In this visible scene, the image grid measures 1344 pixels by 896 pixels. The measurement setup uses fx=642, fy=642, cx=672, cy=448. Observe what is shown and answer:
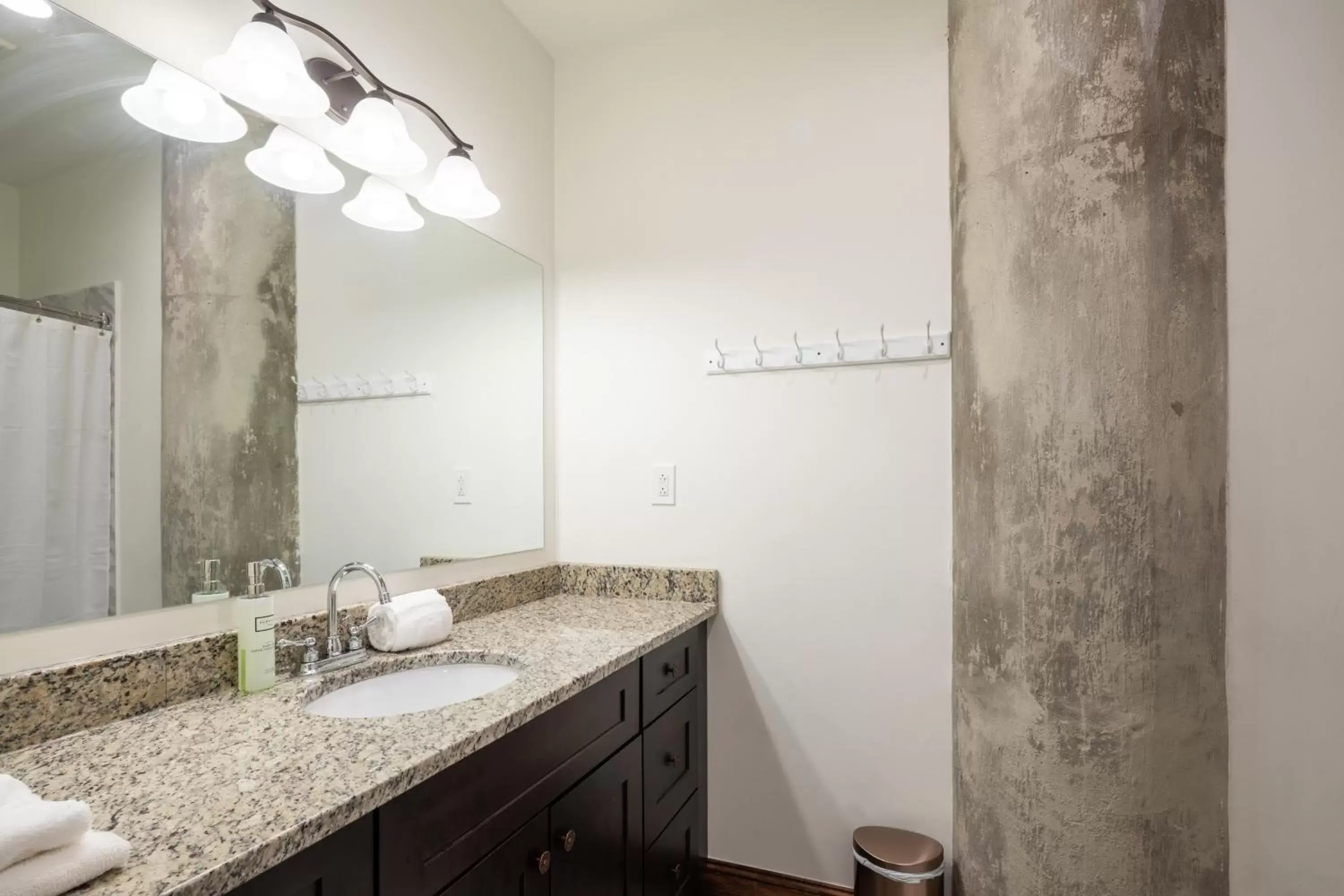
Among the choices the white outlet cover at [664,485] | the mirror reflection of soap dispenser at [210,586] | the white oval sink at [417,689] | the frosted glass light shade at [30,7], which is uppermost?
the frosted glass light shade at [30,7]

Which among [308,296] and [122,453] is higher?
[308,296]

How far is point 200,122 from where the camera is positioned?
44.0 inches

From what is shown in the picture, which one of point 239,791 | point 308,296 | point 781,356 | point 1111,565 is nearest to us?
point 239,791

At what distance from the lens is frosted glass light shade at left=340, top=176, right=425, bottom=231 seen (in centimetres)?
144

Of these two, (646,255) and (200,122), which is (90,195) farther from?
(646,255)

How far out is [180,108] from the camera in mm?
1087

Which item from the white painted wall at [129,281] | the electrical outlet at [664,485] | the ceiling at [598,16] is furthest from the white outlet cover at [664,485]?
the ceiling at [598,16]

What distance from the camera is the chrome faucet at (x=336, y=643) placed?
1197mm

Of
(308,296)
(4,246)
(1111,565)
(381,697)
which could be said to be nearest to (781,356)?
(1111,565)

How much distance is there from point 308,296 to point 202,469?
0.42 m

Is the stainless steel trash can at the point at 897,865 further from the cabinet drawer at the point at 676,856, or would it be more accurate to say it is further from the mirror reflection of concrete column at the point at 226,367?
the mirror reflection of concrete column at the point at 226,367

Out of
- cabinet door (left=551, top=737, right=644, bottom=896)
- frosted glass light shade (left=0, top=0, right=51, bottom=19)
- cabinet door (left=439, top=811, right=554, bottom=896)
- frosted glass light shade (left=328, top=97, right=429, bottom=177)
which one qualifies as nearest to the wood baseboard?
cabinet door (left=551, top=737, right=644, bottom=896)

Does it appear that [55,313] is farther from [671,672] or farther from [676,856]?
[676,856]

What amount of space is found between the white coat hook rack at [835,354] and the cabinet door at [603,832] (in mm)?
1026
